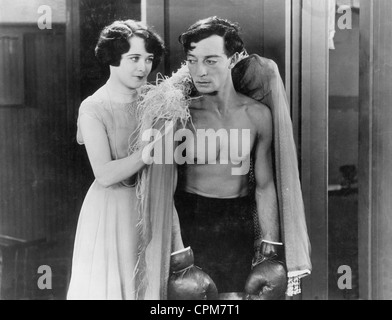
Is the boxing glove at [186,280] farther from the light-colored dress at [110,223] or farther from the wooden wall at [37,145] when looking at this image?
the wooden wall at [37,145]

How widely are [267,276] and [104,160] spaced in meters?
1.08

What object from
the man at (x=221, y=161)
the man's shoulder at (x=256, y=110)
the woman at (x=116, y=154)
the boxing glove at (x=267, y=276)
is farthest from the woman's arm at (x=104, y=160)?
the boxing glove at (x=267, y=276)

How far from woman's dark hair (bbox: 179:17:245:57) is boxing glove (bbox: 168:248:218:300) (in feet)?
3.62

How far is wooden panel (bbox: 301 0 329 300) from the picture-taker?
313cm

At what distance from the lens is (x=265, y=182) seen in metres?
3.13

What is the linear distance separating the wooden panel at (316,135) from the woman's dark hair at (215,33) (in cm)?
37

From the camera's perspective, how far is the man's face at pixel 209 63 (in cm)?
308

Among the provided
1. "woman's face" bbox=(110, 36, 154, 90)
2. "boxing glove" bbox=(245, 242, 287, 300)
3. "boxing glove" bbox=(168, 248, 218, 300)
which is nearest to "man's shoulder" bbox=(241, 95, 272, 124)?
"woman's face" bbox=(110, 36, 154, 90)
